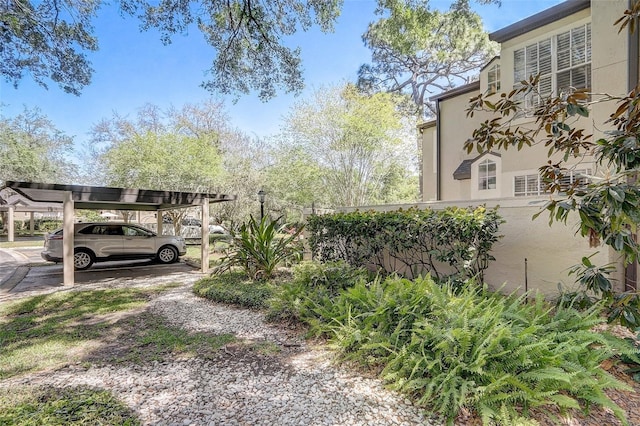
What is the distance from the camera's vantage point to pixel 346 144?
1542cm

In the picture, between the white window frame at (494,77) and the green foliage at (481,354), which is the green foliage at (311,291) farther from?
the white window frame at (494,77)

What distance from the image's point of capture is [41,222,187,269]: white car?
9.12m

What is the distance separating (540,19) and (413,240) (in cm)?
648

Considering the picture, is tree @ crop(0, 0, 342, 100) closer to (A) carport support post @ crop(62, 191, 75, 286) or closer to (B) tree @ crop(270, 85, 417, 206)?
(A) carport support post @ crop(62, 191, 75, 286)

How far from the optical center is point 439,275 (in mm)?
5801

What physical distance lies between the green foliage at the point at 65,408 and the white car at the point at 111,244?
793 centimetres

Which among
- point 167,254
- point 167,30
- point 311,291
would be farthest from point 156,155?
point 311,291

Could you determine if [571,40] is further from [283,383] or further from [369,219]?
[283,383]

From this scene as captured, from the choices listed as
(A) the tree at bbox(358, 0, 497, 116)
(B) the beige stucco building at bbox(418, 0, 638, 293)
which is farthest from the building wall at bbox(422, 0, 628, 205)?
(A) the tree at bbox(358, 0, 497, 116)

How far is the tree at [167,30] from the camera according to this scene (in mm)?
6086

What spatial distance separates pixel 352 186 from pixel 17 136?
813 inches

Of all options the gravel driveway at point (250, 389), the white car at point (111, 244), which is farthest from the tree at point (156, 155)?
the gravel driveway at point (250, 389)

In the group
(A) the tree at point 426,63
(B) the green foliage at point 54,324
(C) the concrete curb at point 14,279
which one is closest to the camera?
(B) the green foliage at point 54,324

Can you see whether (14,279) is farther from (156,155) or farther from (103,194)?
(156,155)
